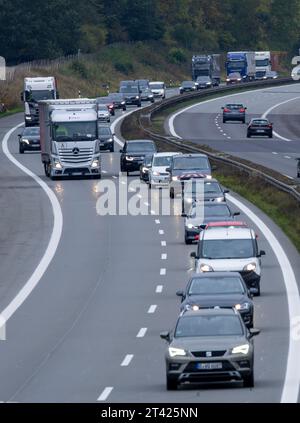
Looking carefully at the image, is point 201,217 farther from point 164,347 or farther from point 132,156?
point 132,156

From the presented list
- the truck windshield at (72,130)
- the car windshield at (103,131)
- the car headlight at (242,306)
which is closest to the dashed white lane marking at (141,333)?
the car headlight at (242,306)

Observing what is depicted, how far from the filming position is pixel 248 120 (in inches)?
4469

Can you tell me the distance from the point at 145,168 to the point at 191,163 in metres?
7.22

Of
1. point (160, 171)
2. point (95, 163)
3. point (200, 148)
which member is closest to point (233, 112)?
point (200, 148)

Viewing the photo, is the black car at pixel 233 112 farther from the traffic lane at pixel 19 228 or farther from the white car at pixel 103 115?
the traffic lane at pixel 19 228

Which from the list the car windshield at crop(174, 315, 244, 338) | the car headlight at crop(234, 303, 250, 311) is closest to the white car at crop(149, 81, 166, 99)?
the car headlight at crop(234, 303, 250, 311)

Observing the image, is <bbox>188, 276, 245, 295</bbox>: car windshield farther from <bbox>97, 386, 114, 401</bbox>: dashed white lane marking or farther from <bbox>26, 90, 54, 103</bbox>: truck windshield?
<bbox>26, 90, 54, 103</bbox>: truck windshield

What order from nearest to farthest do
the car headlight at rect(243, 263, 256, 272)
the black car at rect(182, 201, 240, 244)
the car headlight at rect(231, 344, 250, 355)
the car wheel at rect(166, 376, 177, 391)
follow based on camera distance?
the car headlight at rect(231, 344, 250, 355)
the car wheel at rect(166, 376, 177, 391)
the car headlight at rect(243, 263, 256, 272)
the black car at rect(182, 201, 240, 244)

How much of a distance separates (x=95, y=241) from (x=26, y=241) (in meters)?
2.44

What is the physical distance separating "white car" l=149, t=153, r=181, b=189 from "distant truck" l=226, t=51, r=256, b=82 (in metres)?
96.5

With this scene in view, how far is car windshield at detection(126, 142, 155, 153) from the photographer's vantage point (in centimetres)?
7106

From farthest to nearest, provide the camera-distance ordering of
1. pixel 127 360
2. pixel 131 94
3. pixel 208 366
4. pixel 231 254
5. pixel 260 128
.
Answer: pixel 131 94
pixel 260 128
pixel 231 254
pixel 127 360
pixel 208 366
